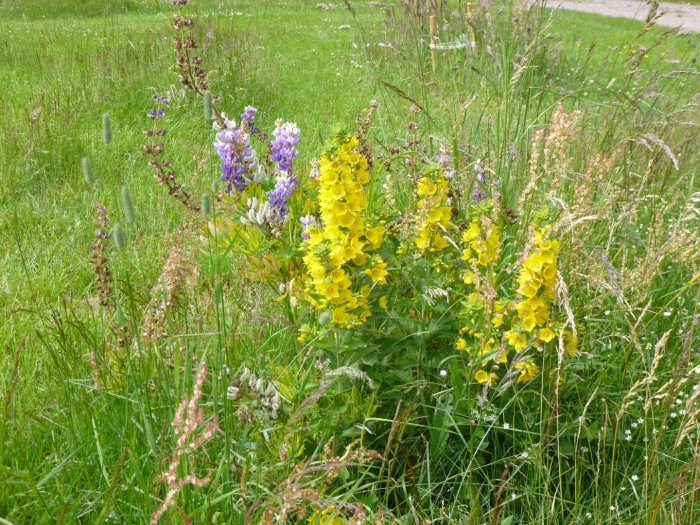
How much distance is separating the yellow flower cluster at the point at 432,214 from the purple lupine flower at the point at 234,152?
2.21ft

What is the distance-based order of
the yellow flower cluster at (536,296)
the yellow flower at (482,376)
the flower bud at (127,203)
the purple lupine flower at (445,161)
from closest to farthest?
the flower bud at (127,203)
the yellow flower cluster at (536,296)
the yellow flower at (482,376)
the purple lupine flower at (445,161)

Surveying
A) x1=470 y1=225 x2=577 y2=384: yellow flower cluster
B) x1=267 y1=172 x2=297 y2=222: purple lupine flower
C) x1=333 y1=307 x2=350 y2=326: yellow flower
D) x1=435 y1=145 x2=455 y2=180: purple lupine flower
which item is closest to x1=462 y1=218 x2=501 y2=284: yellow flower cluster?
x1=470 y1=225 x2=577 y2=384: yellow flower cluster

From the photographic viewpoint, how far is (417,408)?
1.91m

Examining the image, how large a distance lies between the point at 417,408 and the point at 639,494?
62 cm

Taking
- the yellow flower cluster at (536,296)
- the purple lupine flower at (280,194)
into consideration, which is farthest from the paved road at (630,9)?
the yellow flower cluster at (536,296)

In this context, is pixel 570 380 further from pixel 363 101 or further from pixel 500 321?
pixel 363 101

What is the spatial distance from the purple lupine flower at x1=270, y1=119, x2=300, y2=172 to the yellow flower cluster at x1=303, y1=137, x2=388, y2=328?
1.69 feet

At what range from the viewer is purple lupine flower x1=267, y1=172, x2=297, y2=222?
2197mm

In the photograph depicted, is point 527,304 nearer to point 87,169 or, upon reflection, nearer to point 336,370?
point 336,370

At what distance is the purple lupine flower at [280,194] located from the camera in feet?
7.21

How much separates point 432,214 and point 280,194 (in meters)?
0.56

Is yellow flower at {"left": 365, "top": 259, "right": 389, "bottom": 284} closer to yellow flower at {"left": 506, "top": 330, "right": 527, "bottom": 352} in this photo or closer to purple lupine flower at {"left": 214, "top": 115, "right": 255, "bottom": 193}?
yellow flower at {"left": 506, "top": 330, "right": 527, "bottom": 352}

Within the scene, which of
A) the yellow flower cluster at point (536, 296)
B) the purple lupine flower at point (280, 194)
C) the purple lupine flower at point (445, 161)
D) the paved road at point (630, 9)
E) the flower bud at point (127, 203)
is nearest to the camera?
the flower bud at point (127, 203)

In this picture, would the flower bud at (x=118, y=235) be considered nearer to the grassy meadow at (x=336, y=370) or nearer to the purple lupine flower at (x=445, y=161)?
the grassy meadow at (x=336, y=370)
